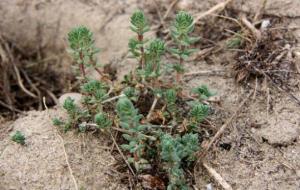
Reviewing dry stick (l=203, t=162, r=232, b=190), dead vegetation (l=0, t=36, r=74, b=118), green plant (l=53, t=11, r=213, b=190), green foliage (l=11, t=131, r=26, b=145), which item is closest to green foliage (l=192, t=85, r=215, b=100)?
green plant (l=53, t=11, r=213, b=190)

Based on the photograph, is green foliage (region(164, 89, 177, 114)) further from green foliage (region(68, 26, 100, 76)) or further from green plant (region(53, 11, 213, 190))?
green foliage (region(68, 26, 100, 76))

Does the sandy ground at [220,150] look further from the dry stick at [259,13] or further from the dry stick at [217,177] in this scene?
the dry stick at [259,13]

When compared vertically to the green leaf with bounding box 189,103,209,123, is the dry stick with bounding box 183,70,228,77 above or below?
above

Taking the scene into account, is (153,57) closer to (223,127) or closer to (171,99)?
(171,99)

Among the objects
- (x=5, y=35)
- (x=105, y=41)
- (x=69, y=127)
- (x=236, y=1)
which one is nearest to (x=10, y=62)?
(x=5, y=35)

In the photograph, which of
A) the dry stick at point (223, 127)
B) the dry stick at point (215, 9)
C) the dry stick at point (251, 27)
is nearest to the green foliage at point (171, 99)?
the dry stick at point (223, 127)

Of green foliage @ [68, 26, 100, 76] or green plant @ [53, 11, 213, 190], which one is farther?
green foliage @ [68, 26, 100, 76]
